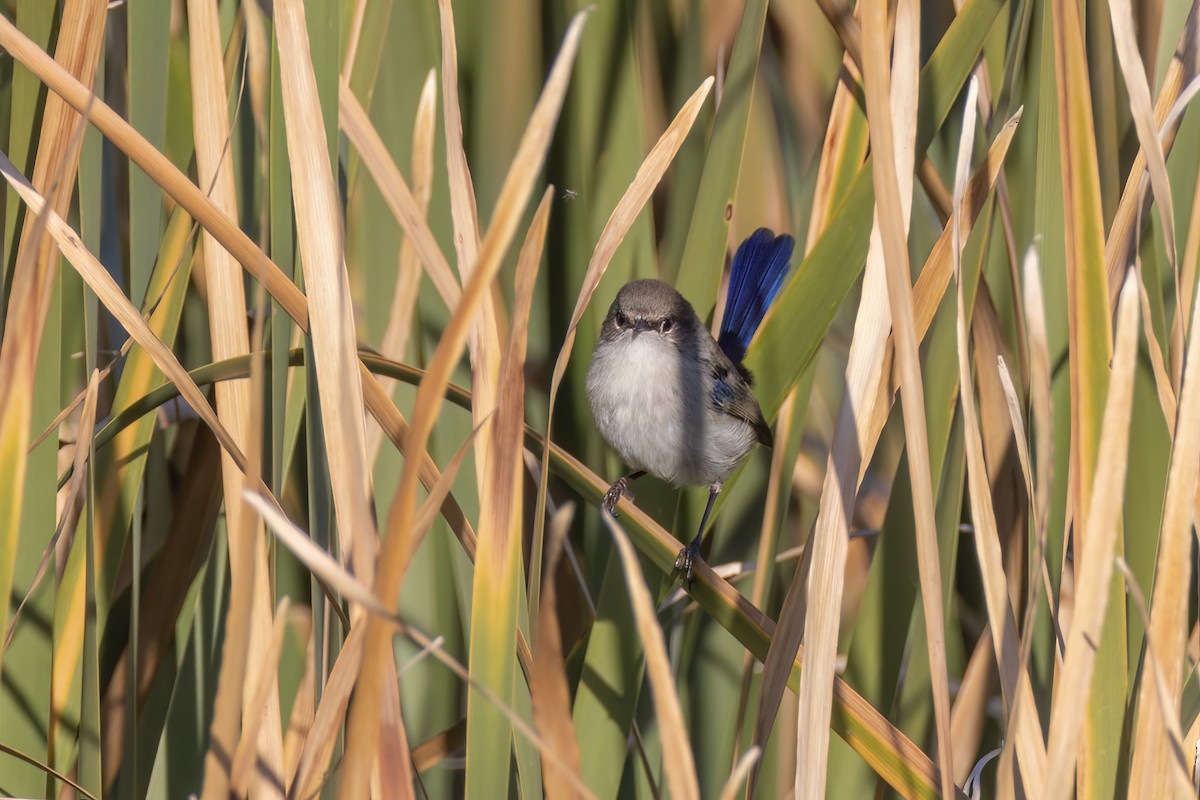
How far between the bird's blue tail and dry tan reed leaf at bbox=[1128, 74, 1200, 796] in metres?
1.09

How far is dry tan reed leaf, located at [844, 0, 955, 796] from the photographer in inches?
45.1

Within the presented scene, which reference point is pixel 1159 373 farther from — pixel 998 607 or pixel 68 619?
pixel 68 619

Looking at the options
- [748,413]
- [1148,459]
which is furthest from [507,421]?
[748,413]

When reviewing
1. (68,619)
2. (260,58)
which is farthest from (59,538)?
(260,58)

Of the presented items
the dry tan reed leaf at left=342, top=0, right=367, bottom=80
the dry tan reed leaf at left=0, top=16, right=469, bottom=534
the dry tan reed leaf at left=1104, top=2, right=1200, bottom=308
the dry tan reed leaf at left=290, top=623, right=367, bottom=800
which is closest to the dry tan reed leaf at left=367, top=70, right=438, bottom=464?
the dry tan reed leaf at left=342, top=0, right=367, bottom=80

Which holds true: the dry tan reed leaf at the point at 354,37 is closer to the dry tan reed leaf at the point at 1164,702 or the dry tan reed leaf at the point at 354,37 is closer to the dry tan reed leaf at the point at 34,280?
the dry tan reed leaf at the point at 34,280

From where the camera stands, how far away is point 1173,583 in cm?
119

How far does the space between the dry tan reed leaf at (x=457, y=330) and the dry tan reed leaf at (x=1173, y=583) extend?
0.76 meters

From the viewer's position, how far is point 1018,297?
5.89ft

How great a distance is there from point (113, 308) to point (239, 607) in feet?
1.91

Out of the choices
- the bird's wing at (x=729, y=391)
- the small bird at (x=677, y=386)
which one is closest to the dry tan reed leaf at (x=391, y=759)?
the small bird at (x=677, y=386)

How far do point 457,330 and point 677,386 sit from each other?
1.59 meters

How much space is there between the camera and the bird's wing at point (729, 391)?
239cm

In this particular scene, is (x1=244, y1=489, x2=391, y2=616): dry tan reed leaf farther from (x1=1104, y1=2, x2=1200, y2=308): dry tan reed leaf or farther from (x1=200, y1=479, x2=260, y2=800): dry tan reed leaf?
(x1=1104, y1=2, x2=1200, y2=308): dry tan reed leaf
